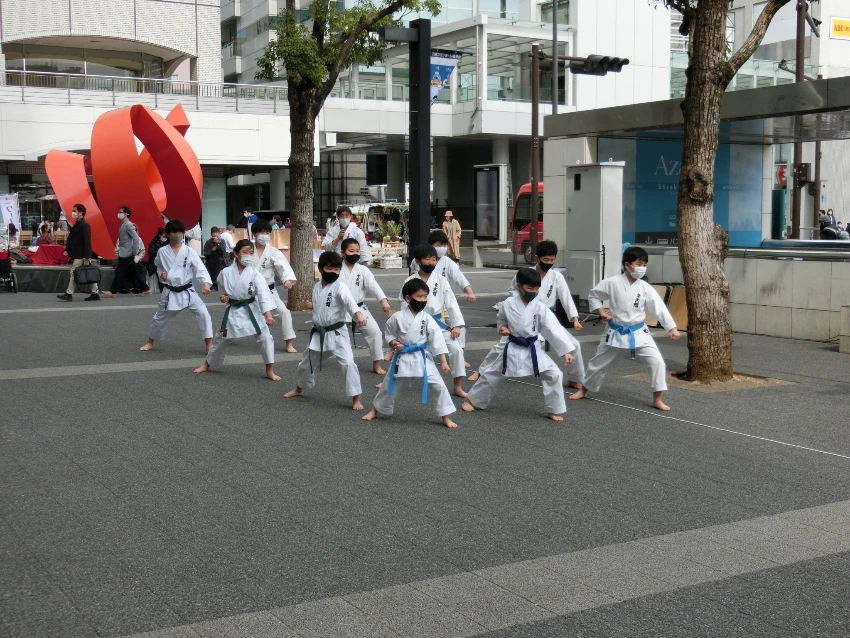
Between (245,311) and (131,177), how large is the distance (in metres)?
13.8

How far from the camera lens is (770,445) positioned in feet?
26.6

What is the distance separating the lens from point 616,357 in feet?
32.4

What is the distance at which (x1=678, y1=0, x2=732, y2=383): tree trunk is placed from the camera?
35.1 ft

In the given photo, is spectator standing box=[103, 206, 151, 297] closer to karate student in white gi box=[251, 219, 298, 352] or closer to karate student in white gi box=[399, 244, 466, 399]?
karate student in white gi box=[251, 219, 298, 352]

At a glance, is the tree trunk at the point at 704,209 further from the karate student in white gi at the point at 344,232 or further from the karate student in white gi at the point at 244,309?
the karate student in white gi at the point at 344,232

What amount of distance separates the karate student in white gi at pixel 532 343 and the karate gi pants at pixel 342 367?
1258mm

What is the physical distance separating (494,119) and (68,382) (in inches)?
1297

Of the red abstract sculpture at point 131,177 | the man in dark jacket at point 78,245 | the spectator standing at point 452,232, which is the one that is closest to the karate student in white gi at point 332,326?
the man in dark jacket at point 78,245

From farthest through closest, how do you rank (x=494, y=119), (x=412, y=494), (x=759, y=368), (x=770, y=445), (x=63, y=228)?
1. (x=494, y=119)
2. (x=63, y=228)
3. (x=759, y=368)
4. (x=770, y=445)
5. (x=412, y=494)

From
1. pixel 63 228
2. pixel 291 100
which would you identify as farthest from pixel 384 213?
pixel 291 100

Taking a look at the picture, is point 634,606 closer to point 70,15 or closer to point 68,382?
point 68,382

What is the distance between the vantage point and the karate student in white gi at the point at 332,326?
944 cm

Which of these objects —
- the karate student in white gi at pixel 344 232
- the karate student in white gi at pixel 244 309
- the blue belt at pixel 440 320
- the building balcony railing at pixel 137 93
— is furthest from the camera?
the building balcony railing at pixel 137 93

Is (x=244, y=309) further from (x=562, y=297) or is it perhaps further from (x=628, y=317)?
(x=628, y=317)
